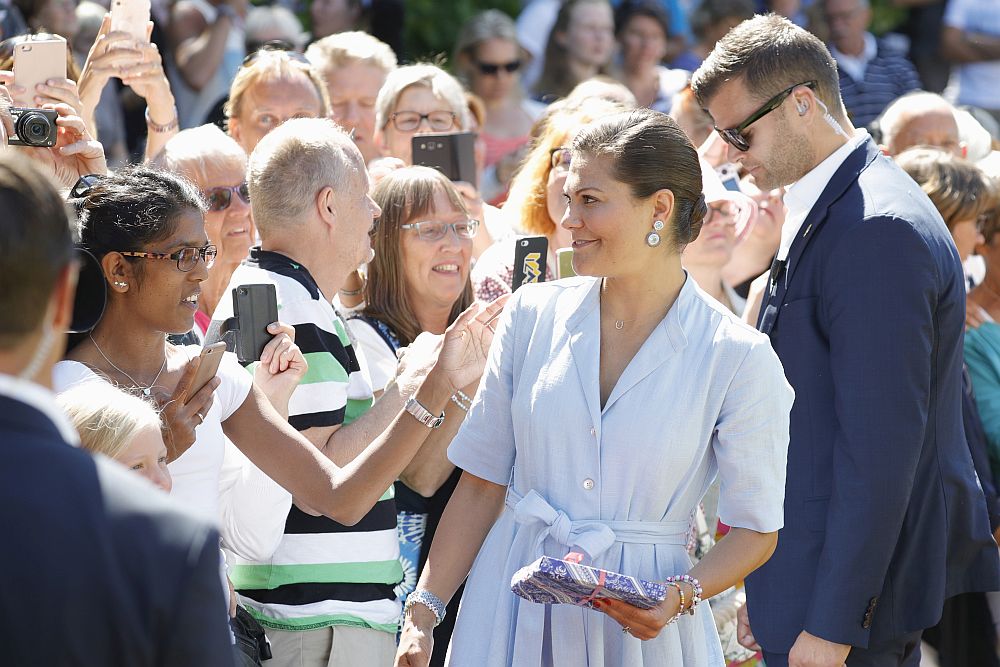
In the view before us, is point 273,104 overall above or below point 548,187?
above

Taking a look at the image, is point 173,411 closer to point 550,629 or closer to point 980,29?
point 550,629

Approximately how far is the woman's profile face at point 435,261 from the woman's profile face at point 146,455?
1.70m

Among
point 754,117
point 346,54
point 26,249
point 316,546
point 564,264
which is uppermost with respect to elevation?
point 26,249

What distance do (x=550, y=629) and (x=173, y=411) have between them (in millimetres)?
940

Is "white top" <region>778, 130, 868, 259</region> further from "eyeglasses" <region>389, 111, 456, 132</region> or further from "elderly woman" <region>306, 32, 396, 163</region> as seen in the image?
"elderly woman" <region>306, 32, 396, 163</region>

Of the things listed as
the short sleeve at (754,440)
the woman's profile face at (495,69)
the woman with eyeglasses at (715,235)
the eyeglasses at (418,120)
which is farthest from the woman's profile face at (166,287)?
the woman's profile face at (495,69)

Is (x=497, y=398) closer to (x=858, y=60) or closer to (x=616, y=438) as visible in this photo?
(x=616, y=438)

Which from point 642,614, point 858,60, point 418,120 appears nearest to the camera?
point 642,614

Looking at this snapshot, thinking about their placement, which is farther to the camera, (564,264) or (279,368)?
(564,264)

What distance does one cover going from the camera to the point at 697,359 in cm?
261

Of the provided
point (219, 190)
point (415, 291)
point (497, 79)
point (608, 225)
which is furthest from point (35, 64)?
point (497, 79)

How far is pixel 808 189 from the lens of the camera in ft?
11.2

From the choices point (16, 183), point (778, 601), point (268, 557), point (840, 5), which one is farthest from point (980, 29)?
point (16, 183)

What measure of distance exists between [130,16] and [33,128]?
1.11 meters
